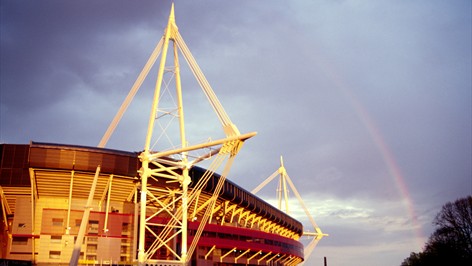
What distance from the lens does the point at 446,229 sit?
77.6m

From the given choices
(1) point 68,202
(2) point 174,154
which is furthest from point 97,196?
(2) point 174,154

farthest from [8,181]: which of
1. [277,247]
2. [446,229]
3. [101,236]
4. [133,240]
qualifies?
[446,229]

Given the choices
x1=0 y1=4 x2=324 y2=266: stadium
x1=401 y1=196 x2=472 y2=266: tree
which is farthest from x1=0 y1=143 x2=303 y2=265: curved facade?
x1=401 y1=196 x2=472 y2=266: tree

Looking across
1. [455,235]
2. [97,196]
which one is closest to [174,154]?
[97,196]

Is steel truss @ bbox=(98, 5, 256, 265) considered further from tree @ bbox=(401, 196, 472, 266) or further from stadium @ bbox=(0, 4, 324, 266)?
tree @ bbox=(401, 196, 472, 266)

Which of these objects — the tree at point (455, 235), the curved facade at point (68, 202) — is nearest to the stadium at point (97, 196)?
the curved facade at point (68, 202)

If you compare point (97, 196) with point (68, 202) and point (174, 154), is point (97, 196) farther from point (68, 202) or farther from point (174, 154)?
point (174, 154)

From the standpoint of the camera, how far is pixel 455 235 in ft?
252

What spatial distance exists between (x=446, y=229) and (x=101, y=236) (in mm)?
55402

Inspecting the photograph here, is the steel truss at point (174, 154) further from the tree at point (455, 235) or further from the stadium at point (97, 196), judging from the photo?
the tree at point (455, 235)

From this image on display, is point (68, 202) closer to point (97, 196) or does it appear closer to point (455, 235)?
point (97, 196)

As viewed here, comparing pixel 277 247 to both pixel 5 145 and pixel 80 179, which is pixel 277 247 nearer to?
pixel 80 179

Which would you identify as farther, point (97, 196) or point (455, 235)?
point (455, 235)

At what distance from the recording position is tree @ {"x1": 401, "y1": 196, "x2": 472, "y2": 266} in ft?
244
